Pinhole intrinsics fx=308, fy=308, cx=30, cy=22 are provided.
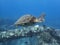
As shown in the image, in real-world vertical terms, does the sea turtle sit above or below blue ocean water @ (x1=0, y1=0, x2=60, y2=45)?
below

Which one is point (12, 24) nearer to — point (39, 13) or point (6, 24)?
point (6, 24)

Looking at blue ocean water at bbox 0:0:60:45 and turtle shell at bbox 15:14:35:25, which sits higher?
blue ocean water at bbox 0:0:60:45

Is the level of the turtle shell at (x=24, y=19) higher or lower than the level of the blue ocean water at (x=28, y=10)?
lower

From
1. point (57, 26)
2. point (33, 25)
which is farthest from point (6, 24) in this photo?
point (57, 26)

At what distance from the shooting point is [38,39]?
4.53m

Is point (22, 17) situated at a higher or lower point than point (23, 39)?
higher

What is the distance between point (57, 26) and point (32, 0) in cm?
53

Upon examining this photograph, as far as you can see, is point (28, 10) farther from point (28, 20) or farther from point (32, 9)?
point (28, 20)

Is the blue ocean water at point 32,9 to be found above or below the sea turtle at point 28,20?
above

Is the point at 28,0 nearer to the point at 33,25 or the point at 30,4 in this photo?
the point at 30,4

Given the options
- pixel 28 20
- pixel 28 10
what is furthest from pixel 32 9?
pixel 28 20

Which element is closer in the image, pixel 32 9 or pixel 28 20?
pixel 28 20

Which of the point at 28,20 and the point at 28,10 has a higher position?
the point at 28,10

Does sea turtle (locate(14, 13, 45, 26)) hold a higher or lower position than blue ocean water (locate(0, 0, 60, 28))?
lower
